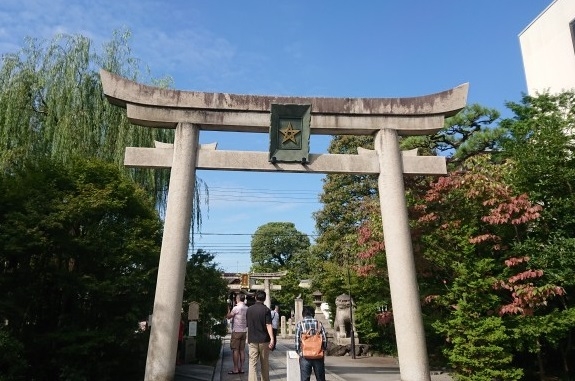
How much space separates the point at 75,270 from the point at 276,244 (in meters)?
45.9

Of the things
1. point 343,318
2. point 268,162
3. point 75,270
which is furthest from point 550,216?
point 75,270

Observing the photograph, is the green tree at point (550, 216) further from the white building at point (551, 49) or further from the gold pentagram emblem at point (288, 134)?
the gold pentagram emblem at point (288, 134)

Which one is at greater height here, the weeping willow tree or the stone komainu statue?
the weeping willow tree

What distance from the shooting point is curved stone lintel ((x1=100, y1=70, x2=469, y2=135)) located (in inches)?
348

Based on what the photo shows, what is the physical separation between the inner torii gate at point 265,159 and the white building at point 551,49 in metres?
5.74

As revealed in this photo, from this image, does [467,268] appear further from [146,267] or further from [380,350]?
[380,350]

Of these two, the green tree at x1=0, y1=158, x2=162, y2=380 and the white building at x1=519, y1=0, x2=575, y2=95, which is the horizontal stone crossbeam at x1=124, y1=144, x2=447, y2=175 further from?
the white building at x1=519, y1=0, x2=575, y2=95

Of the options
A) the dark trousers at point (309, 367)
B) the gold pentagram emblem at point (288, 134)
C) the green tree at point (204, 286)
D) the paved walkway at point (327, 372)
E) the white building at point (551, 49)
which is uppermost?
the white building at point (551, 49)

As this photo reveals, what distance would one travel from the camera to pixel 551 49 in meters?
13.9

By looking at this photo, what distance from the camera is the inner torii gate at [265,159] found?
26.3ft

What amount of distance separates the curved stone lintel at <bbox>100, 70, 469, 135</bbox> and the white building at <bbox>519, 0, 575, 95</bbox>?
16.6ft

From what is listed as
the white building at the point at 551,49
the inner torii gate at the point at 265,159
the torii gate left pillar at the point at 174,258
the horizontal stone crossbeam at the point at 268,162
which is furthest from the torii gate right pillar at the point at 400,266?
the white building at the point at 551,49

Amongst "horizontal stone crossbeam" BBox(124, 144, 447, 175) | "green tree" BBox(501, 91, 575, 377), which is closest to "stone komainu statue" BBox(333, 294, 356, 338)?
"green tree" BBox(501, 91, 575, 377)

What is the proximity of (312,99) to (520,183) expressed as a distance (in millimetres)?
4686
